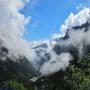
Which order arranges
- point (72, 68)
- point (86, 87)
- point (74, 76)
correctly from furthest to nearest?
point (72, 68)
point (74, 76)
point (86, 87)

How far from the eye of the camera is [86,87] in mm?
153000

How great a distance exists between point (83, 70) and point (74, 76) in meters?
26.8

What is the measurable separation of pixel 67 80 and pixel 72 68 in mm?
16563

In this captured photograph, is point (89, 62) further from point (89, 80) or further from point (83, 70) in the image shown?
point (89, 80)

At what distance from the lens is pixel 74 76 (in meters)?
168

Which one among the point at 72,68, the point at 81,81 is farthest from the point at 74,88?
the point at 72,68

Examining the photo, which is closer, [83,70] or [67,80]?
[67,80]

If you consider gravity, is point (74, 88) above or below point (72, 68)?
below

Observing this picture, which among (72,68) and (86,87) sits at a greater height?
(72,68)

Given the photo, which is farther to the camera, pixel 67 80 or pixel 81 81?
pixel 67 80

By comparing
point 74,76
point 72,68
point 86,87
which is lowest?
point 86,87

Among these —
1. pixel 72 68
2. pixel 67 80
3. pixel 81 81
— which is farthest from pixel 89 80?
pixel 72 68

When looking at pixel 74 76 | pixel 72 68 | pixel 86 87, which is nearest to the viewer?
pixel 86 87

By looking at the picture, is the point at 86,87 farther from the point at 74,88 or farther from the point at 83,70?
the point at 83,70
